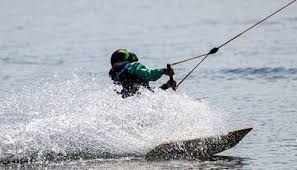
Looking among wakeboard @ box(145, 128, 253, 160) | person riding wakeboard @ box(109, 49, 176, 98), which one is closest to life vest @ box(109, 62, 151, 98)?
person riding wakeboard @ box(109, 49, 176, 98)

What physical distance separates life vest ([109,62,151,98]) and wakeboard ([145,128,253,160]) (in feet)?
3.52

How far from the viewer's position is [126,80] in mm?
Answer: 14734

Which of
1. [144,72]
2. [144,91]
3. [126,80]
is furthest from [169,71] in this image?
[126,80]

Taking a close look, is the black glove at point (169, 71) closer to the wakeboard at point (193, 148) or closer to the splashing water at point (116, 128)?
the splashing water at point (116, 128)

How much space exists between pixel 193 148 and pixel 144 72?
1.39 m

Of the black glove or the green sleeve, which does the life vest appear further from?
the black glove

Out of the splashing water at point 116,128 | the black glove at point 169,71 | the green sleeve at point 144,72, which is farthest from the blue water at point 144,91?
the black glove at point 169,71

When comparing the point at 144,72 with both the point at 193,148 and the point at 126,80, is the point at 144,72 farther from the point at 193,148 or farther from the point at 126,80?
the point at 193,148

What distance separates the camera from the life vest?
14703mm

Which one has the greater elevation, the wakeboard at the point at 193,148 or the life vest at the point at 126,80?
the life vest at the point at 126,80

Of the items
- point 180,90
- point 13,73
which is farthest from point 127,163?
point 13,73

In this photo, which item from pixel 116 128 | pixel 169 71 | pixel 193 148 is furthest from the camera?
pixel 116 128

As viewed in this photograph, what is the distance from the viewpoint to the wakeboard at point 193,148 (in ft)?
46.8

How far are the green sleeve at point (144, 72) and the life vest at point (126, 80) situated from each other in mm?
99
